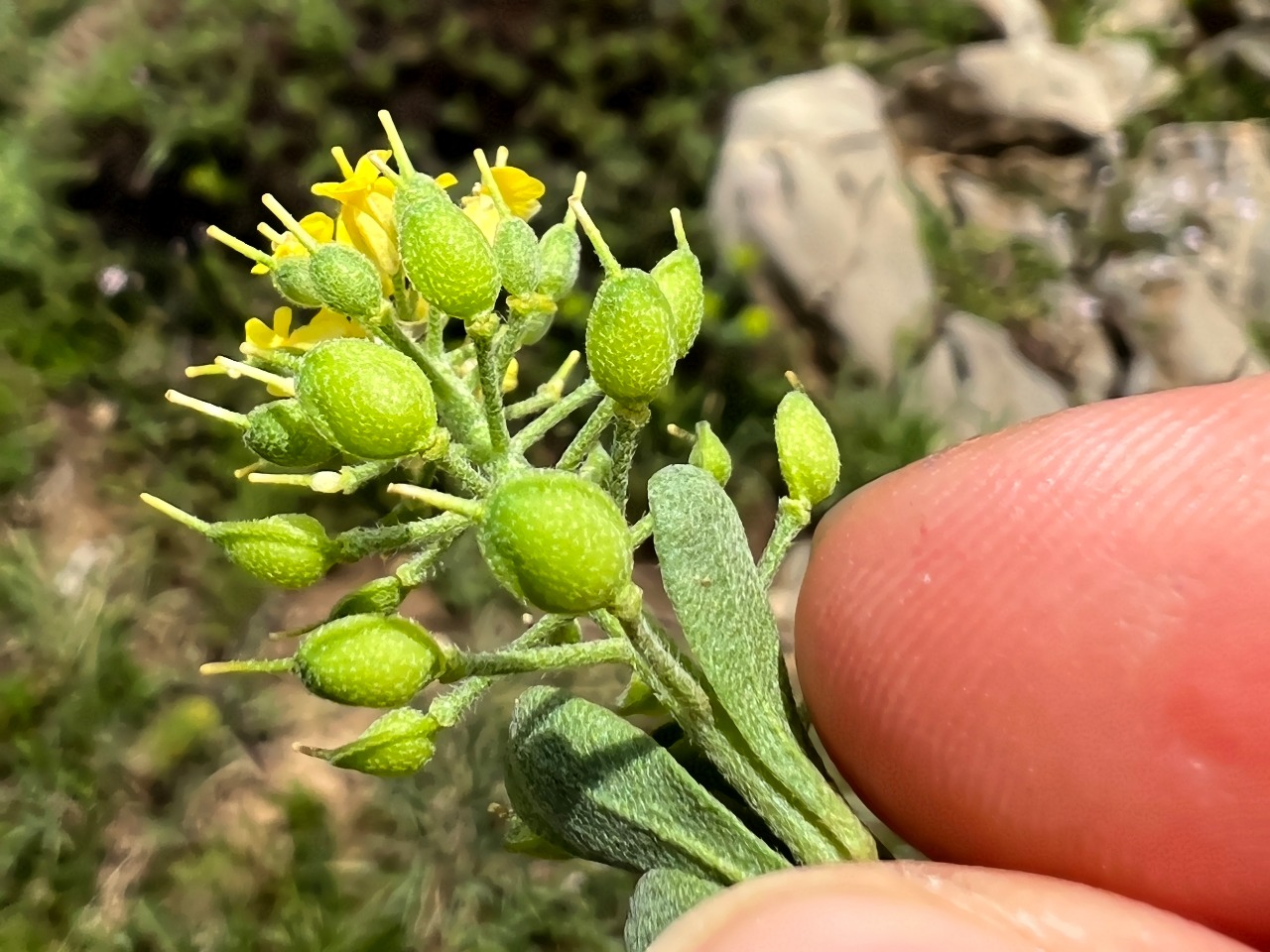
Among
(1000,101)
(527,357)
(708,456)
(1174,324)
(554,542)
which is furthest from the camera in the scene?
(1000,101)

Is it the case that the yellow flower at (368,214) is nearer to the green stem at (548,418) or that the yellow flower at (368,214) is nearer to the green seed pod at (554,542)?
the green stem at (548,418)

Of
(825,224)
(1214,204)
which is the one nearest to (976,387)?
(825,224)

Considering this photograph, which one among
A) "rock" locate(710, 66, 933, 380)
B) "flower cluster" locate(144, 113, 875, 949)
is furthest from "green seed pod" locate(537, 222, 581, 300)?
"rock" locate(710, 66, 933, 380)

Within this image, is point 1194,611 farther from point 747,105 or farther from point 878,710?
point 747,105

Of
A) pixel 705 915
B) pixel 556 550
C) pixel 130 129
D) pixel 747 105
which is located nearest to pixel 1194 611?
pixel 705 915

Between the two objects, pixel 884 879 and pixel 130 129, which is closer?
pixel 884 879

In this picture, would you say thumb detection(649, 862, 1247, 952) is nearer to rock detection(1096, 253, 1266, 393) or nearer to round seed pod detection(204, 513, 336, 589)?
round seed pod detection(204, 513, 336, 589)

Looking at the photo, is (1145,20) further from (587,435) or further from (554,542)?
(554,542)
